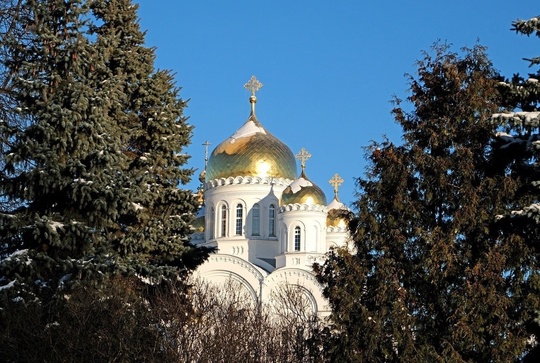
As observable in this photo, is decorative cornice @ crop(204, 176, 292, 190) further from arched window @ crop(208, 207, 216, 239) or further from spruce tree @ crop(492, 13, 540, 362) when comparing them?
spruce tree @ crop(492, 13, 540, 362)

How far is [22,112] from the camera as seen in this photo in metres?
16.8

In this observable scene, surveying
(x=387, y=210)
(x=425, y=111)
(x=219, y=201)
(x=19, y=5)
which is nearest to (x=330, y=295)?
(x=387, y=210)

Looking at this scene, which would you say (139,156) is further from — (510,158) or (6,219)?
(510,158)

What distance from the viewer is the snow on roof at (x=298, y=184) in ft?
176

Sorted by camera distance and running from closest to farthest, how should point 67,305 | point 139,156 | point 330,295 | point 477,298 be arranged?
point 67,305 → point 477,298 → point 330,295 → point 139,156

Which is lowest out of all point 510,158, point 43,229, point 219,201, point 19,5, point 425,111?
point 43,229

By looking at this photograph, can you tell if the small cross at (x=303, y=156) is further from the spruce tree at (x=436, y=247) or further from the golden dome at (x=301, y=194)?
the spruce tree at (x=436, y=247)

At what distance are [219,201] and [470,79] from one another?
3783 cm

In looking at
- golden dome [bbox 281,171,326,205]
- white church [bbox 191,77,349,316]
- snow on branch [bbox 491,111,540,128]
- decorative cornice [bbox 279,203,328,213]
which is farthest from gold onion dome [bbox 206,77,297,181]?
snow on branch [bbox 491,111,540,128]

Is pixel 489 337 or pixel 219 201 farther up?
pixel 219 201

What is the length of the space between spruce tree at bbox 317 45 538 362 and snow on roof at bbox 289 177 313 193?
3397cm

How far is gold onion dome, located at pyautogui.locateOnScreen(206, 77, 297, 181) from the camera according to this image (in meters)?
55.7

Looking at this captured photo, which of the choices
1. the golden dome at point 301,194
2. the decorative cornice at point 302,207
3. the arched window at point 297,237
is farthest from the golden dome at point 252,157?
the arched window at point 297,237

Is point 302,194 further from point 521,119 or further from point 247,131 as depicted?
point 521,119
